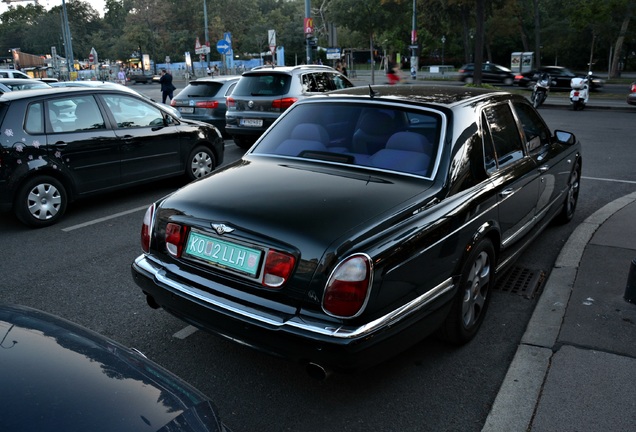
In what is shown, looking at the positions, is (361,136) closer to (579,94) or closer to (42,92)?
(42,92)

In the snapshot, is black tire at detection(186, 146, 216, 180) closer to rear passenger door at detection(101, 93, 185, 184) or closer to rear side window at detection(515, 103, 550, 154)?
rear passenger door at detection(101, 93, 185, 184)

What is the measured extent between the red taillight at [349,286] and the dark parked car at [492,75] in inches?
1554

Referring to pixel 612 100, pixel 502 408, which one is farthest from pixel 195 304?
pixel 612 100

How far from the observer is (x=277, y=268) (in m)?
3.05

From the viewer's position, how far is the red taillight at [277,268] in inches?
119

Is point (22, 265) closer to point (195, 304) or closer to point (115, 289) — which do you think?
point (115, 289)

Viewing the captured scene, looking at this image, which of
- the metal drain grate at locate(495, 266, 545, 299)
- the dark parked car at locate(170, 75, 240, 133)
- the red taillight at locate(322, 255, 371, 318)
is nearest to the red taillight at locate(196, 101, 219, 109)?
the dark parked car at locate(170, 75, 240, 133)

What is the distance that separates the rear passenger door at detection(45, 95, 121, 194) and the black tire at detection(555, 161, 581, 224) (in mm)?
5628

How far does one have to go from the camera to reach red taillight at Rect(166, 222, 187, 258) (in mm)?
3469

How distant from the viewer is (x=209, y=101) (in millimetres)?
13859

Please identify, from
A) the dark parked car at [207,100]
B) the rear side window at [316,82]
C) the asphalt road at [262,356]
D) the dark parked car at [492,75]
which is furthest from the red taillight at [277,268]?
the dark parked car at [492,75]

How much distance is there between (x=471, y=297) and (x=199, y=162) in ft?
20.6

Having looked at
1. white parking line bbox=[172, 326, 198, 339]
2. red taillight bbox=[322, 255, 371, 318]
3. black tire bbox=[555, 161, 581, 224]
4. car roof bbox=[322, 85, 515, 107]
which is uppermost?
car roof bbox=[322, 85, 515, 107]

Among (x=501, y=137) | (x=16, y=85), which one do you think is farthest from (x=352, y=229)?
(x=16, y=85)
